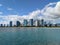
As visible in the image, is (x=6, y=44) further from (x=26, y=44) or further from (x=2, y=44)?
(x=26, y=44)

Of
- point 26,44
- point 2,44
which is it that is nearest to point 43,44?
point 26,44

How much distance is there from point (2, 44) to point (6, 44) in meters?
→ 0.87

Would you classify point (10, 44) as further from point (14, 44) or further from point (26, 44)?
point (26, 44)

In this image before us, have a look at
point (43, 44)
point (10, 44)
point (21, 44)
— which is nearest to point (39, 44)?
point (43, 44)

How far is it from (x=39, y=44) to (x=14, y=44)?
5438 millimetres

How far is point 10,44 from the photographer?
37.5 meters

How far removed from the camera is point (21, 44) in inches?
1462

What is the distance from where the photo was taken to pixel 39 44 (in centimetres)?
3697

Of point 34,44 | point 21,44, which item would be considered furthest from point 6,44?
point 34,44

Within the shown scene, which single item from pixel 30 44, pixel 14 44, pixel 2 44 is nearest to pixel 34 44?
pixel 30 44

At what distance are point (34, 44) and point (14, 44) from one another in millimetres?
4370

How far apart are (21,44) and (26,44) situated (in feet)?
3.77

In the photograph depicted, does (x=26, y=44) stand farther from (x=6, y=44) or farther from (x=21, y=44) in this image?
(x=6, y=44)

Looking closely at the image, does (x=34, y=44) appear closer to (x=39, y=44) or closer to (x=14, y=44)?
(x=39, y=44)
